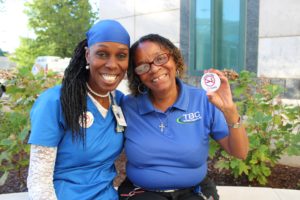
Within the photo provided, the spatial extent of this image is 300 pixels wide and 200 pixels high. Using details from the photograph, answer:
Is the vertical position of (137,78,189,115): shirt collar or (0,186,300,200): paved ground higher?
(137,78,189,115): shirt collar

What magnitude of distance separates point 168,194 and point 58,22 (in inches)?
1087

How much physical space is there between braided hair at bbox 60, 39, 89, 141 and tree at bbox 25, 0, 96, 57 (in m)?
25.6

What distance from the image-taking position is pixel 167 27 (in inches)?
242

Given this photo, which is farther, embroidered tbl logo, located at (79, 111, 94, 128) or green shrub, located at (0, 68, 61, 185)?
green shrub, located at (0, 68, 61, 185)

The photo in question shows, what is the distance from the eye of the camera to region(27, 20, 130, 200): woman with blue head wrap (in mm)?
1971

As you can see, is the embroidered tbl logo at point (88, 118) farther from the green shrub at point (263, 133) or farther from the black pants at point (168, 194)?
the green shrub at point (263, 133)

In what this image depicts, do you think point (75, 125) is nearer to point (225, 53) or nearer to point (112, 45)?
point (112, 45)

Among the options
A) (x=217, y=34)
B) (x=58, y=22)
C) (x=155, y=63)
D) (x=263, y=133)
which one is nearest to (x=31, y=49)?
(x=58, y=22)

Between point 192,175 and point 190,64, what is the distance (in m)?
3.74

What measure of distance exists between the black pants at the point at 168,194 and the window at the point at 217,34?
3100 millimetres

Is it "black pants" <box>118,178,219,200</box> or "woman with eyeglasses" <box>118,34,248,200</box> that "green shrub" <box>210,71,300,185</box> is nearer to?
"black pants" <box>118,178,219,200</box>

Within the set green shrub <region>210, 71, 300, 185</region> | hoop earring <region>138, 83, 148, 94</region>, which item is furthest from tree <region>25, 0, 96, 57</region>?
hoop earring <region>138, 83, 148, 94</region>

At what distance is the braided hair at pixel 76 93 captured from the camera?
2.03 metres

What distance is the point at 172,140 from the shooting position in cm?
226
